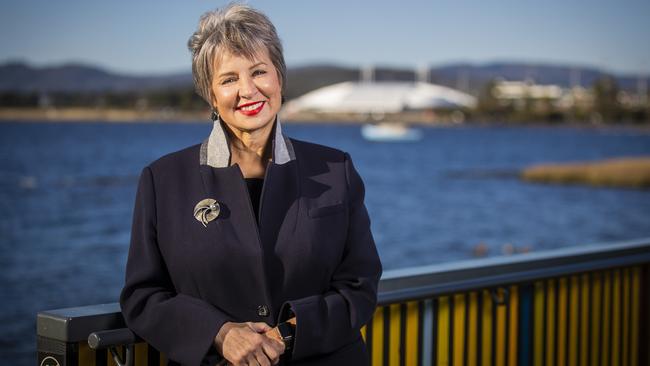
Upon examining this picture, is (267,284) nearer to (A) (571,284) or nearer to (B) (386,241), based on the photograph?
(A) (571,284)

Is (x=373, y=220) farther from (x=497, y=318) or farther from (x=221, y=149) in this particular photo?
(x=221, y=149)

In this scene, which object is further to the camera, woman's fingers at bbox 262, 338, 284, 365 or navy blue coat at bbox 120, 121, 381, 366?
navy blue coat at bbox 120, 121, 381, 366

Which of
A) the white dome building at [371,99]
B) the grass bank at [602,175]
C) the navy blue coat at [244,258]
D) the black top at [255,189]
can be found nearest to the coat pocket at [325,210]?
the navy blue coat at [244,258]

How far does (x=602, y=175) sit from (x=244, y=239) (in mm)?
51738

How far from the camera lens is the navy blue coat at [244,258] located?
8.05 feet

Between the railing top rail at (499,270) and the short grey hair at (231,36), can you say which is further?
the railing top rail at (499,270)

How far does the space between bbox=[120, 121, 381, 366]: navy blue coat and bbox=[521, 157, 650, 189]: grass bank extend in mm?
48384

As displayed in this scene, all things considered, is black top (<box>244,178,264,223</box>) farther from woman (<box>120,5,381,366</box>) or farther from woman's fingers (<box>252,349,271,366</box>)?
woman's fingers (<box>252,349,271,366</box>)

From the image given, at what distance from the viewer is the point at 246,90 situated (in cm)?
252

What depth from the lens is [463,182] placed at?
60.5m

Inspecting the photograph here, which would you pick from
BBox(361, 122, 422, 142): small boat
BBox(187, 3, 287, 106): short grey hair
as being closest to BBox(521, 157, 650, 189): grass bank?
BBox(187, 3, 287, 106): short grey hair

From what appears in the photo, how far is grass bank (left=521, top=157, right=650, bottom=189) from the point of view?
49906 mm

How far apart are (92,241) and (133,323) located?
28657 millimetres

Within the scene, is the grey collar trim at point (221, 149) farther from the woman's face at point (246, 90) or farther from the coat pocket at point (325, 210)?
the coat pocket at point (325, 210)
